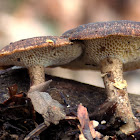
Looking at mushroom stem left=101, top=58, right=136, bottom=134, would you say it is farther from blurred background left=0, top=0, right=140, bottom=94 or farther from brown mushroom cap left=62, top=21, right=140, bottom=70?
blurred background left=0, top=0, right=140, bottom=94

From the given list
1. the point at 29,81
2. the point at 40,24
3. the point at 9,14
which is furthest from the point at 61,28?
the point at 29,81

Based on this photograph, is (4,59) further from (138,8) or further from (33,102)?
(138,8)

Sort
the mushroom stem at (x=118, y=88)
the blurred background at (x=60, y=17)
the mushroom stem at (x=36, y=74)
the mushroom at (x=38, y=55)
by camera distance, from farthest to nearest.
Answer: the blurred background at (x=60, y=17)
the mushroom stem at (x=36, y=74)
the mushroom stem at (x=118, y=88)
the mushroom at (x=38, y=55)

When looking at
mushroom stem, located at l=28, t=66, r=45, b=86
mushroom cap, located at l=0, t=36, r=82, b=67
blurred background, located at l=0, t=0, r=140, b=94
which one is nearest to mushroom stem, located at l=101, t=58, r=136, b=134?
mushroom cap, located at l=0, t=36, r=82, b=67

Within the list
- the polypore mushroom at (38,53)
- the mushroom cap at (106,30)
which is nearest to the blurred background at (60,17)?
the polypore mushroom at (38,53)

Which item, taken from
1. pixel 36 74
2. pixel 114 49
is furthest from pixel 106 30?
pixel 36 74

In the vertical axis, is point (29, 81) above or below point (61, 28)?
below

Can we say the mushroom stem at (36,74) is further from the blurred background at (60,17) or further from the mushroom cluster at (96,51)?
the blurred background at (60,17)
